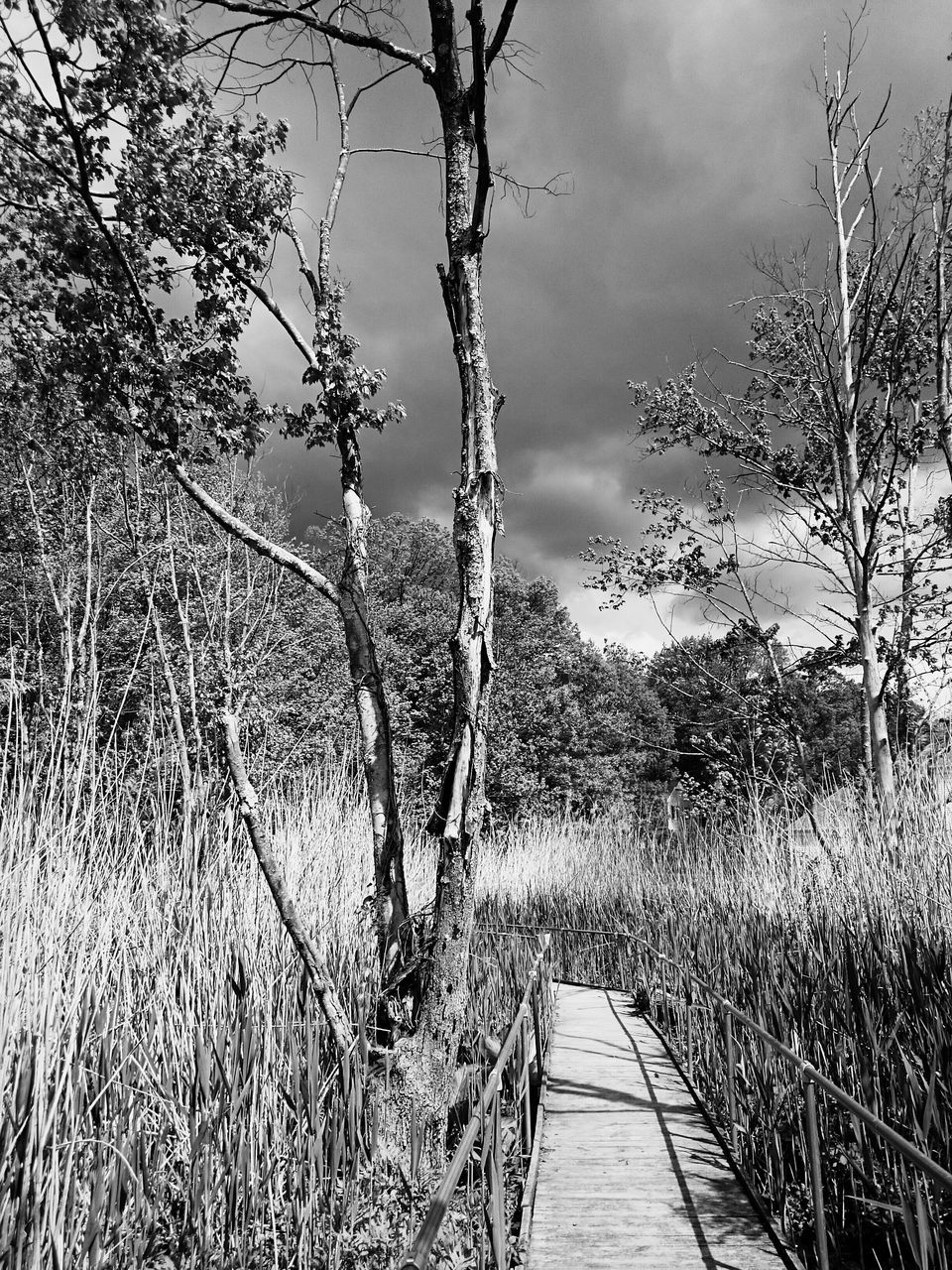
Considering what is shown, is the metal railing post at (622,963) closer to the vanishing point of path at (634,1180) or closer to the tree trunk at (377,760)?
the vanishing point of path at (634,1180)

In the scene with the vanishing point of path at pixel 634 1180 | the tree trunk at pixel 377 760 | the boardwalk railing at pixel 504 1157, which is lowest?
the vanishing point of path at pixel 634 1180

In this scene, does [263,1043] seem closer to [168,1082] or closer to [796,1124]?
[168,1082]

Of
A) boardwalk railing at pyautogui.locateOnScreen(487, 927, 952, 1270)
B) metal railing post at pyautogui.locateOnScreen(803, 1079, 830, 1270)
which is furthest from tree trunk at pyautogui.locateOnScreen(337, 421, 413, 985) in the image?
metal railing post at pyautogui.locateOnScreen(803, 1079, 830, 1270)

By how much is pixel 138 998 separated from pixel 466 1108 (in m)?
1.87

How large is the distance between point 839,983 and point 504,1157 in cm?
194

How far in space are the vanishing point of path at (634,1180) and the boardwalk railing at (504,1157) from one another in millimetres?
93

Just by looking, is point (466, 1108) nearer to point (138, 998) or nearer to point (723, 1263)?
point (723, 1263)

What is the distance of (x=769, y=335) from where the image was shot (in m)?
9.90

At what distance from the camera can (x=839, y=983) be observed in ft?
13.3

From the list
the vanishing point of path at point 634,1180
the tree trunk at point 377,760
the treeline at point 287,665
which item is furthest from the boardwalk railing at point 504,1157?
the treeline at point 287,665

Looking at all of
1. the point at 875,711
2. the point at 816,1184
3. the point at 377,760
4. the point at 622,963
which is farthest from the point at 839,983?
the point at 622,963

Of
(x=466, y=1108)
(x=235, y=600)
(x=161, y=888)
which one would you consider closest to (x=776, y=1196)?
(x=466, y=1108)

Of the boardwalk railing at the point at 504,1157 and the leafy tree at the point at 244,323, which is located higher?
the leafy tree at the point at 244,323

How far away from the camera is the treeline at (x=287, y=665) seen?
6145mm
